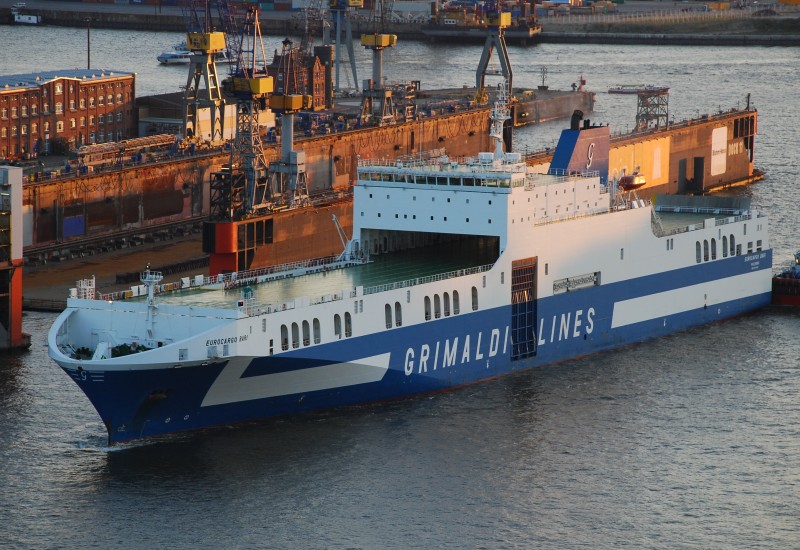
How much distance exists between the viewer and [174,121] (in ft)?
330

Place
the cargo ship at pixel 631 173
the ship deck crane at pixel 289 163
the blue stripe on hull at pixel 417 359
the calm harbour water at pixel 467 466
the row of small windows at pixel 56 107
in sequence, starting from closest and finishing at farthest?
the calm harbour water at pixel 467 466
the blue stripe on hull at pixel 417 359
the cargo ship at pixel 631 173
the ship deck crane at pixel 289 163
the row of small windows at pixel 56 107

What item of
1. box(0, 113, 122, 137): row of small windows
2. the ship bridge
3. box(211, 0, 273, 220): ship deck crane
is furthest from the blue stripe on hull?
box(0, 113, 122, 137): row of small windows

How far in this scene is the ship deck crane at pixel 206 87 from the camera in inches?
3497

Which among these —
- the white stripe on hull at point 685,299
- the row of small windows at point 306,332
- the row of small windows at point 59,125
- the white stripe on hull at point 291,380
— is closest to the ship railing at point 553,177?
the white stripe on hull at point 685,299

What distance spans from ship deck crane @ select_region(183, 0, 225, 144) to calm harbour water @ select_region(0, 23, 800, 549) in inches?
1290

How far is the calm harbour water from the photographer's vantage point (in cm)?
4025

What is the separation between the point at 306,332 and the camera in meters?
47.0

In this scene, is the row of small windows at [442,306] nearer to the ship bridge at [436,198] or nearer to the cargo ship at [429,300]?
the cargo ship at [429,300]

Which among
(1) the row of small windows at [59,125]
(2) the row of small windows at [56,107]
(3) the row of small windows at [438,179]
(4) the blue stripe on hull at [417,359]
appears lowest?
(4) the blue stripe on hull at [417,359]

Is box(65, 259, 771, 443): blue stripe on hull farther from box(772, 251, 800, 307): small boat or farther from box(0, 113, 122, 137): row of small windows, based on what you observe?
box(0, 113, 122, 137): row of small windows

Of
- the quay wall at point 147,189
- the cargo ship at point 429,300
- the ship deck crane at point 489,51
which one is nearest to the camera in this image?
the cargo ship at point 429,300

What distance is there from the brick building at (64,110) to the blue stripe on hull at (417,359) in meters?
42.7

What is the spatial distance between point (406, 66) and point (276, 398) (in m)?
110

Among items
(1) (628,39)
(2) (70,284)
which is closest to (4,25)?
(1) (628,39)
